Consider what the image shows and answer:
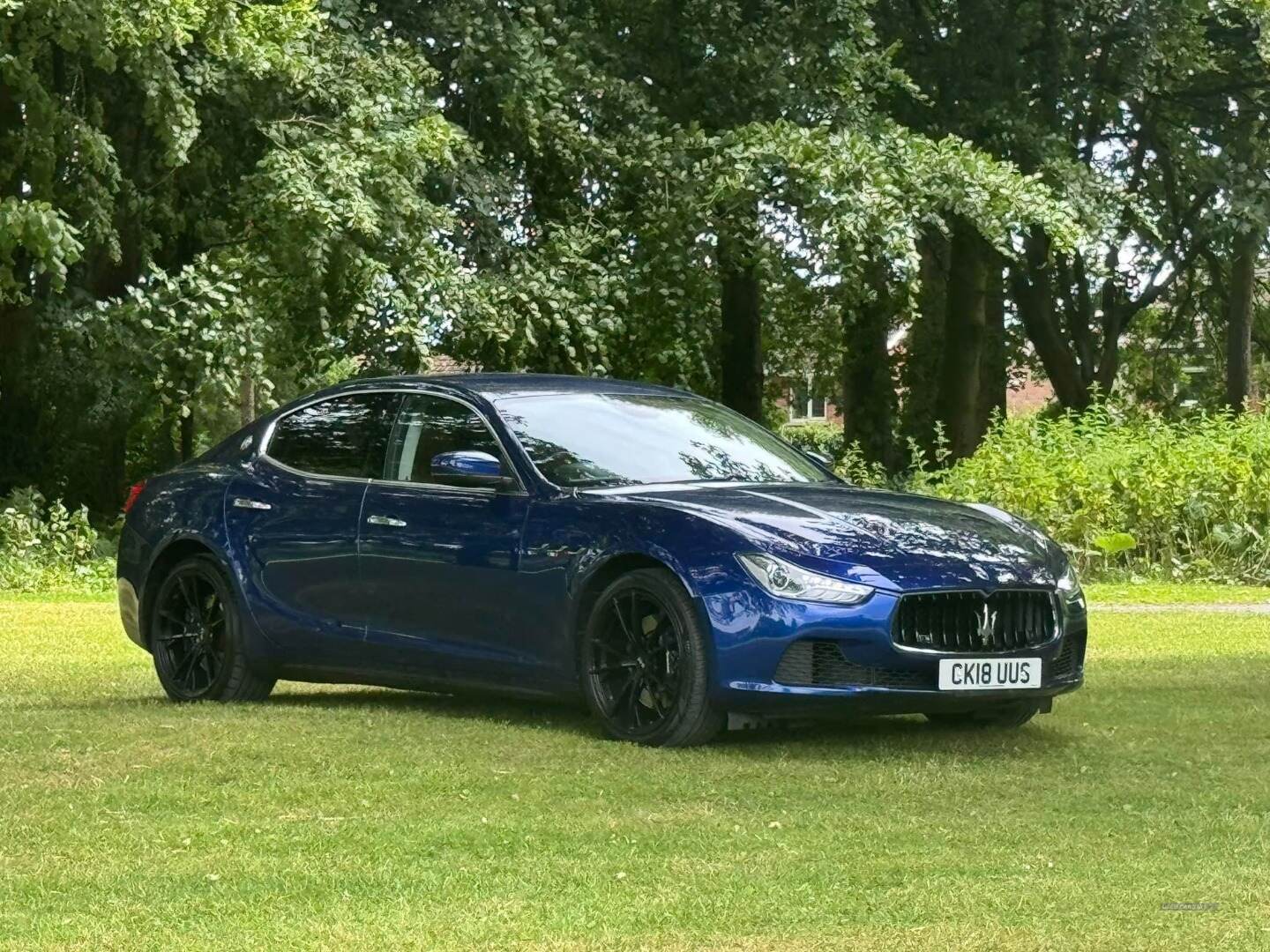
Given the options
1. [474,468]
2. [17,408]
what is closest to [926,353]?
[17,408]

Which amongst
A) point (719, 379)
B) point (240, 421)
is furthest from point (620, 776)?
point (240, 421)

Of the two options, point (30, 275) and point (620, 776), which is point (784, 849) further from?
point (30, 275)

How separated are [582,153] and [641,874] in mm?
18927

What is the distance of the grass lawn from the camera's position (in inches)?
226

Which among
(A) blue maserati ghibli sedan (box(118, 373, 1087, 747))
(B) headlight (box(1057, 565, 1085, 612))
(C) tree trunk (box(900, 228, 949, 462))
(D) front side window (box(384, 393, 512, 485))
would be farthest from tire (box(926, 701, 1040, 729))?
(C) tree trunk (box(900, 228, 949, 462))

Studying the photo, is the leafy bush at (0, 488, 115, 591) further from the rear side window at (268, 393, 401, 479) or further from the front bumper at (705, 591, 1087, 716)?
the front bumper at (705, 591, 1087, 716)

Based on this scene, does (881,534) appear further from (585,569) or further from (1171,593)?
(1171,593)

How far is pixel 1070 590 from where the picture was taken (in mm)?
9586

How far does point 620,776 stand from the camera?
8.31 metres

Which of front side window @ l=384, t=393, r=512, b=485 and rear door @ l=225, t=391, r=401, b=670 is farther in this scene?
rear door @ l=225, t=391, r=401, b=670

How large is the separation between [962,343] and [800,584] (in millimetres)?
24023

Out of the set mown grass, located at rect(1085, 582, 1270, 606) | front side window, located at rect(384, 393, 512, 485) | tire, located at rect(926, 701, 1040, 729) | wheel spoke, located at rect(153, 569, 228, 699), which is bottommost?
mown grass, located at rect(1085, 582, 1270, 606)

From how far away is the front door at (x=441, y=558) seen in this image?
9773 millimetres

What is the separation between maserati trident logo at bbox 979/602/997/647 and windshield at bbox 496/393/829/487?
144 centimetres
